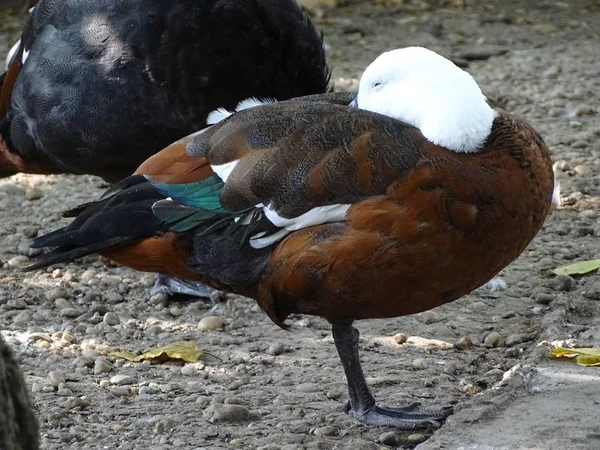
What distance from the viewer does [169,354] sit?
4223mm

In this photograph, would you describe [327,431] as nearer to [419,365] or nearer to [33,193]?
[419,365]

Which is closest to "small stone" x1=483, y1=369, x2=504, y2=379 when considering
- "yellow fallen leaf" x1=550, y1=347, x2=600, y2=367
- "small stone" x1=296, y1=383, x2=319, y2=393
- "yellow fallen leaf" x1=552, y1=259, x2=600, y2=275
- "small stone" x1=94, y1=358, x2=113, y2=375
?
"yellow fallen leaf" x1=550, y1=347, x2=600, y2=367

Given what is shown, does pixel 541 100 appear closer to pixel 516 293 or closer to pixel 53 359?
pixel 516 293

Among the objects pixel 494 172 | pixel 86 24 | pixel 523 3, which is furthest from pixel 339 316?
pixel 523 3

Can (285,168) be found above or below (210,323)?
above

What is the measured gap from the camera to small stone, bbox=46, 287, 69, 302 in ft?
16.0

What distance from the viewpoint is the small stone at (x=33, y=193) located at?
6.06 meters

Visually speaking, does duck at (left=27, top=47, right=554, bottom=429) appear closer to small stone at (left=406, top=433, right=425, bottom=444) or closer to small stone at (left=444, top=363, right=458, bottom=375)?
small stone at (left=406, top=433, right=425, bottom=444)

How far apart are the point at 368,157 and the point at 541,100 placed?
12.8 ft

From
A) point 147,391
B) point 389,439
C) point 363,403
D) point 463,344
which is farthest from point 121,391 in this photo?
point 463,344

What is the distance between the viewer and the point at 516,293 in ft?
15.5

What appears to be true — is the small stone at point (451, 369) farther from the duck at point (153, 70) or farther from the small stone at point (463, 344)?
the duck at point (153, 70)

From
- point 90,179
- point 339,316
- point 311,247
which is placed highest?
point 311,247

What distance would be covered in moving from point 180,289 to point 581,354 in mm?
1959
